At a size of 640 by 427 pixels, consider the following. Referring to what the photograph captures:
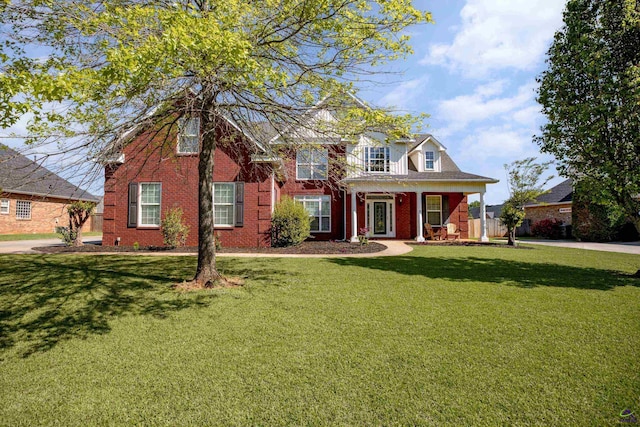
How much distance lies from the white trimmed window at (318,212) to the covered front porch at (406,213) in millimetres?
1153

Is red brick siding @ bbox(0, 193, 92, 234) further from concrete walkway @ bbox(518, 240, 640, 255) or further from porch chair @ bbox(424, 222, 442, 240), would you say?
concrete walkway @ bbox(518, 240, 640, 255)

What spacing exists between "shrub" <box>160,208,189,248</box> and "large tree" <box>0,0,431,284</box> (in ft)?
23.5

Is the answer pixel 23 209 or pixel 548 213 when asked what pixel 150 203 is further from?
pixel 548 213

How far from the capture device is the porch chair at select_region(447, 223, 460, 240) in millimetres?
19375

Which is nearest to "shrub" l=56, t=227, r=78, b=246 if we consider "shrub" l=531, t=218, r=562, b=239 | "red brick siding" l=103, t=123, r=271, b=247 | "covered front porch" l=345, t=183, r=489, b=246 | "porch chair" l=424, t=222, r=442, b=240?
"red brick siding" l=103, t=123, r=271, b=247

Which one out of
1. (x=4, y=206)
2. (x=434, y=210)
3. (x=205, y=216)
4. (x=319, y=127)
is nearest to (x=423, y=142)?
(x=434, y=210)

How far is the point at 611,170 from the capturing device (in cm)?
818

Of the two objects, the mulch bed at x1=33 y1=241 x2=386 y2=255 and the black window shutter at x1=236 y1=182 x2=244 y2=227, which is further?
the black window shutter at x1=236 y1=182 x2=244 y2=227

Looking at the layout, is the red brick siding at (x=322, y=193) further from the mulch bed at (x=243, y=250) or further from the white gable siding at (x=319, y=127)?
the white gable siding at (x=319, y=127)

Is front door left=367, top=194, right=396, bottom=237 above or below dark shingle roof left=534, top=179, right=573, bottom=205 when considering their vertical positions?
below

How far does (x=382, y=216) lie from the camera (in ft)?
64.2

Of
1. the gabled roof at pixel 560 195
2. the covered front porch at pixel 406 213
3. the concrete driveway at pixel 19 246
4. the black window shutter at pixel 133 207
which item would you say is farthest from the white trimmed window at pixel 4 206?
the gabled roof at pixel 560 195

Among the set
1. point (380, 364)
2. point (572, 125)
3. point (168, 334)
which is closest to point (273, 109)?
point (168, 334)

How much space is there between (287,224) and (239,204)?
7.51ft
